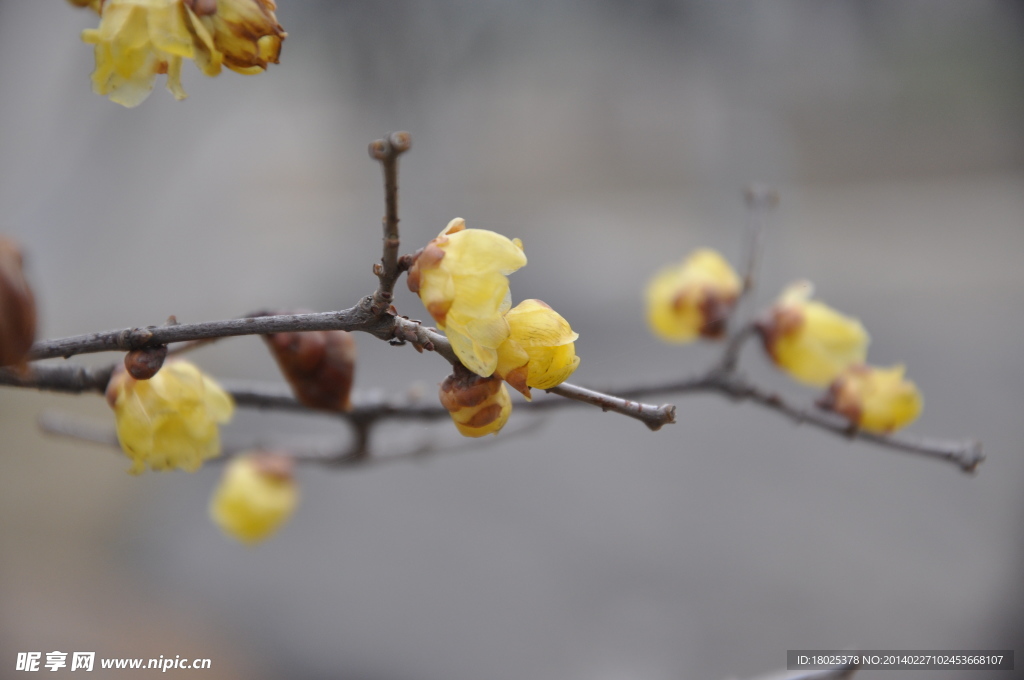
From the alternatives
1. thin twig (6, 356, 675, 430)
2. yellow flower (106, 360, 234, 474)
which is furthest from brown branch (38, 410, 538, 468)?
yellow flower (106, 360, 234, 474)

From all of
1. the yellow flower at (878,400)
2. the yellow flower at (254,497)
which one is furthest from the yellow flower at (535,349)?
the yellow flower at (254,497)

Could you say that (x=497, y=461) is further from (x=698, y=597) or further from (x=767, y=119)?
(x=767, y=119)

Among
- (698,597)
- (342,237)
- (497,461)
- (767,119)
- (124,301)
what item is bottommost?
(698,597)

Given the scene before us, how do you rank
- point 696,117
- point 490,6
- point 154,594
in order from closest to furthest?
1. point 154,594
2. point 490,6
3. point 696,117

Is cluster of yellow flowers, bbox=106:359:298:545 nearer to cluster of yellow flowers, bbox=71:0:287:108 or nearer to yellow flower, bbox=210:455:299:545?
cluster of yellow flowers, bbox=71:0:287:108

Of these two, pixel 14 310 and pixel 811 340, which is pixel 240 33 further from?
pixel 811 340

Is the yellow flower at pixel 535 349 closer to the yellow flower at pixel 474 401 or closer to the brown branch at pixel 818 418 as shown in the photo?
the yellow flower at pixel 474 401

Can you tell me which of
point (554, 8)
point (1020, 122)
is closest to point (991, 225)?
point (1020, 122)
